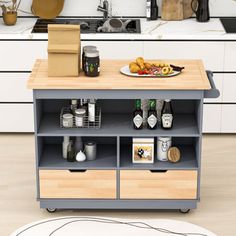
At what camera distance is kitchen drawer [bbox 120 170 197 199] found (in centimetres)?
532

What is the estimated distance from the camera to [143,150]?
532cm

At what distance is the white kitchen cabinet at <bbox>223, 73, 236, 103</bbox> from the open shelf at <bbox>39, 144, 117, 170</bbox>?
1.51 m

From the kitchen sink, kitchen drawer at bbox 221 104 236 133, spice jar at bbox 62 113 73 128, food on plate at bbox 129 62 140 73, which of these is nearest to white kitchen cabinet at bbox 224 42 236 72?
kitchen drawer at bbox 221 104 236 133

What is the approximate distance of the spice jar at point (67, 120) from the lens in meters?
5.30

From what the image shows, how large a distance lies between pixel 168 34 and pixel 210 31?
366mm

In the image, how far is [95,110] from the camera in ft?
17.5

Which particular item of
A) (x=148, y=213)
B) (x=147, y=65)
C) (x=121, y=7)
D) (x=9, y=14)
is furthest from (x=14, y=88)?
(x=148, y=213)

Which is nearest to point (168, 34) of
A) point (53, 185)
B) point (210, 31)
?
point (210, 31)

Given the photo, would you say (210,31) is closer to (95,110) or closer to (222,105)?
(222,105)

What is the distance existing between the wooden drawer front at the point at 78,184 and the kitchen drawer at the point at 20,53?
1.59 meters

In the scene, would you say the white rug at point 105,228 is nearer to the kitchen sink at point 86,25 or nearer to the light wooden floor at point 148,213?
the light wooden floor at point 148,213

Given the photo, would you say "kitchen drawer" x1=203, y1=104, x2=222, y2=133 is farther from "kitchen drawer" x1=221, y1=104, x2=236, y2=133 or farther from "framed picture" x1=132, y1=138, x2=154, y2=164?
"framed picture" x1=132, y1=138, x2=154, y2=164

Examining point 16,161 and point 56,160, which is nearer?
point 56,160

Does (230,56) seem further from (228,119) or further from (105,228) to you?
(105,228)
